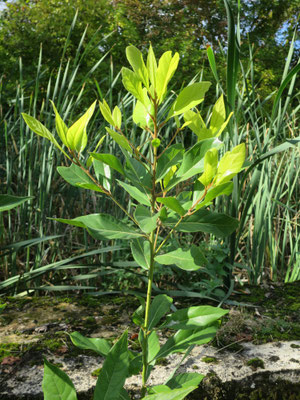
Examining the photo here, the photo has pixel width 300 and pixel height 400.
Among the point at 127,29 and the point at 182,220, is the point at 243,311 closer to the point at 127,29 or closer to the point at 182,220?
the point at 182,220

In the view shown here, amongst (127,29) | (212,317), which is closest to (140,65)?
(212,317)

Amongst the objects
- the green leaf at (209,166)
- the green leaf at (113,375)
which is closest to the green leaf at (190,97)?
the green leaf at (209,166)

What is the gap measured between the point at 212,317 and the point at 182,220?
5.9 inches

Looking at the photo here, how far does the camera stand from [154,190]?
585 mm

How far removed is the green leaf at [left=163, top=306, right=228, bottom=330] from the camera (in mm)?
571

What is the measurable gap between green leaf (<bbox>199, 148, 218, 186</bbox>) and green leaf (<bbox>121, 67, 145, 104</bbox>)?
15cm

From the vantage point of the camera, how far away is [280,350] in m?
1.06

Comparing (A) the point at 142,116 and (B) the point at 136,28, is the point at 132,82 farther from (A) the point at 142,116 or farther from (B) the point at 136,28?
(B) the point at 136,28

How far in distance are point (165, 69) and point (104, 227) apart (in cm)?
23

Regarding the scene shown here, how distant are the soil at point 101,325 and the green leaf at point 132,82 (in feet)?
1.86

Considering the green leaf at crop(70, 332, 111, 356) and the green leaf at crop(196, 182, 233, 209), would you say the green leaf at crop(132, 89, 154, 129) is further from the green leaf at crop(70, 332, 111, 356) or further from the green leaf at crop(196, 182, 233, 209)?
the green leaf at crop(70, 332, 111, 356)

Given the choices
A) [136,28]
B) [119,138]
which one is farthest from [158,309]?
[136,28]

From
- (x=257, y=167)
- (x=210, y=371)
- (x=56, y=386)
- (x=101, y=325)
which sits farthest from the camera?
(x=257, y=167)

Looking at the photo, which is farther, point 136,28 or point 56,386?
point 136,28
